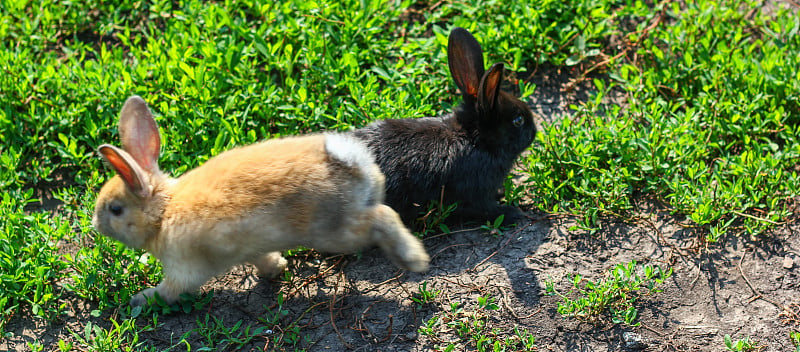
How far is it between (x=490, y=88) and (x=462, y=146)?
359mm

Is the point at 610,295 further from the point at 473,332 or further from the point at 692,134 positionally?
the point at 692,134

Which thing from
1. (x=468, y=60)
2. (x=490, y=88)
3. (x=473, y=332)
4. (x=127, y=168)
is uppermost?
(x=468, y=60)

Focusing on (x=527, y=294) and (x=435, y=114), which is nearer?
(x=527, y=294)

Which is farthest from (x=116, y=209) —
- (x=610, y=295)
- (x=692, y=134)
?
(x=692, y=134)

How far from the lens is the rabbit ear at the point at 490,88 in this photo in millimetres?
4551

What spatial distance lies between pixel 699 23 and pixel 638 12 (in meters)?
0.41

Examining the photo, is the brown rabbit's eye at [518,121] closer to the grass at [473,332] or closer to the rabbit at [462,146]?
the rabbit at [462,146]

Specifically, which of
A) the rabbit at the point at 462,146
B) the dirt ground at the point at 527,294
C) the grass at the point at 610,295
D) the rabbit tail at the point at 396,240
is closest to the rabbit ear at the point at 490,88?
the rabbit at the point at 462,146

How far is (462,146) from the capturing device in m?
4.76

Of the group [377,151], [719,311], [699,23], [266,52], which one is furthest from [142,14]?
[719,311]

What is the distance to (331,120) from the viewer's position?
205 inches

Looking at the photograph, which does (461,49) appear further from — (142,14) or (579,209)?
(142,14)

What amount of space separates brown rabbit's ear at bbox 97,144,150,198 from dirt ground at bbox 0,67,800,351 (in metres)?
0.74

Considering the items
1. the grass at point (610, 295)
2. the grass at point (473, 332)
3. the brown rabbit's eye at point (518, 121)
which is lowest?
the grass at point (473, 332)
